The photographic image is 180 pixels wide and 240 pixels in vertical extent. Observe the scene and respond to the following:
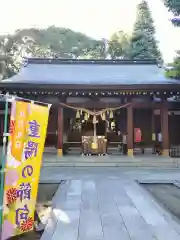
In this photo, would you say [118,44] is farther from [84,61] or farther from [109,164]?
[109,164]

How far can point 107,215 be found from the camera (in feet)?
15.1

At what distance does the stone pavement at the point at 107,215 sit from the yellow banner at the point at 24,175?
17.1 inches

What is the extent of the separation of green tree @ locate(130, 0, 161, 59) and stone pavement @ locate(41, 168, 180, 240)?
21478 millimetres

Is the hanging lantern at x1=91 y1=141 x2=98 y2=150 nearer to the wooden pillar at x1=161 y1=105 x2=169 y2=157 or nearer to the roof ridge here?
the wooden pillar at x1=161 y1=105 x2=169 y2=157

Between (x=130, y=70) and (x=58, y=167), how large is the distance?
802cm

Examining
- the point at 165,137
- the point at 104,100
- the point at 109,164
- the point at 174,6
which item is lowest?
the point at 109,164

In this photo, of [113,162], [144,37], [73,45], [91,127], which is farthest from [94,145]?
[73,45]

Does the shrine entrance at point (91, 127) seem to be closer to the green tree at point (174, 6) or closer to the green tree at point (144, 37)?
the green tree at point (174, 6)

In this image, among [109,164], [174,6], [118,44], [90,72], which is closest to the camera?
[174,6]

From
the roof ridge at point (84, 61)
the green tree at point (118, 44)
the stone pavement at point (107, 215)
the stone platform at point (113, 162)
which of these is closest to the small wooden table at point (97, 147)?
the stone platform at point (113, 162)

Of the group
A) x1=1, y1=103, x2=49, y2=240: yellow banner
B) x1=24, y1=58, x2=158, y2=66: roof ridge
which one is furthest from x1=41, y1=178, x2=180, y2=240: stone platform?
x1=24, y1=58, x2=158, y2=66: roof ridge

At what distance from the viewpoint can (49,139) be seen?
14906 mm

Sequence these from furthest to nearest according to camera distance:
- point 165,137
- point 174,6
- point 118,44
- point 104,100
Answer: point 118,44 < point 104,100 < point 165,137 < point 174,6

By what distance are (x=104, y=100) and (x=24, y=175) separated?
957cm
